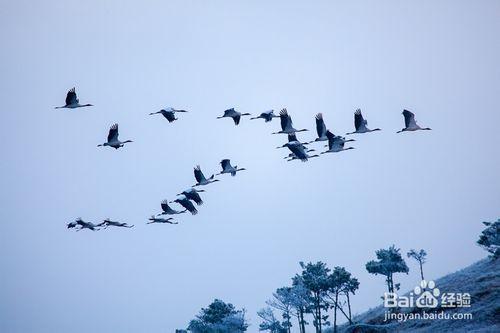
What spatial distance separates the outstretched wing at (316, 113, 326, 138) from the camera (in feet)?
74.5

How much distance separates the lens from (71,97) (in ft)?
73.8

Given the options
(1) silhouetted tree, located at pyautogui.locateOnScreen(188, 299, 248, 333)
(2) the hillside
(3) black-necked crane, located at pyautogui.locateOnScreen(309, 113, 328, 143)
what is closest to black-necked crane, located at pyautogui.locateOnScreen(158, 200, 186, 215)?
(3) black-necked crane, located at pyautogui.locateOnScreen(309, 113, 328, 143)

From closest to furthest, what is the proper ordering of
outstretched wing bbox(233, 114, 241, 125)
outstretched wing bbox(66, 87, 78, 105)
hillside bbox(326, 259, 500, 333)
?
outstretched wing bbox(66, 87, 78, 105) < outstretched wing bbox(233, 114, 241, 125) < hillside bbox(326, 259, 500, 333)

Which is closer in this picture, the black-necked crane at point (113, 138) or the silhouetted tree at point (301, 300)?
the black-necked crane at point (113, 138)

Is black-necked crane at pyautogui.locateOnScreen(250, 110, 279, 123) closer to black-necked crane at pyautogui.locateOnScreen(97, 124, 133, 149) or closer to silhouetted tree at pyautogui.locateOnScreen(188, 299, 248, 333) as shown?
black-necked crane at pyautogui.locateOnScreen(97, 124, 133, 149)

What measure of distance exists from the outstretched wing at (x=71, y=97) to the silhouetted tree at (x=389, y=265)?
117 feet

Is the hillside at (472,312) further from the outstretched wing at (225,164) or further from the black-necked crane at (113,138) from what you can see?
the black-necked crane at (113,138)

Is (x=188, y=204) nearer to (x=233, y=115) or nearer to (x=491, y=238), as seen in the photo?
(x=233, y=115)

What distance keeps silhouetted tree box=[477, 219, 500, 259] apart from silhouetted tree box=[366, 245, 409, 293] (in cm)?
820

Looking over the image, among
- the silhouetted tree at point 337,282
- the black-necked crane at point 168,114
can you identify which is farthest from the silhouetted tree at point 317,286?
the black-necked crane at point 168,114

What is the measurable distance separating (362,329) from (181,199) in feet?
59.0

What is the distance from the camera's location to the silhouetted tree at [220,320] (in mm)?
49375

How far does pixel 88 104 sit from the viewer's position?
24.3m

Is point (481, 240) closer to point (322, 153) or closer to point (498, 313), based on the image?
point (498, 313)
